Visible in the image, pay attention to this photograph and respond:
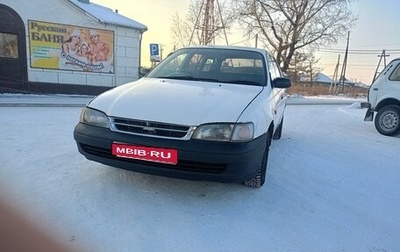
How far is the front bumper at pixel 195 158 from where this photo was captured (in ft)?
8.29

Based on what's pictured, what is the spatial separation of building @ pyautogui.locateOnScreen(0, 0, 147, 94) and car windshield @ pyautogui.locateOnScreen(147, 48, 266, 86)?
9.13 meters

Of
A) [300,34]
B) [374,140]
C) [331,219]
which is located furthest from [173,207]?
[300,34]

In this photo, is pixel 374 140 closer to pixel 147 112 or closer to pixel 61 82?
pixel 147 112


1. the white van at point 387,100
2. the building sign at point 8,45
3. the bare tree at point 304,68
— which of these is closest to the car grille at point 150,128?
the white van at point 387,100

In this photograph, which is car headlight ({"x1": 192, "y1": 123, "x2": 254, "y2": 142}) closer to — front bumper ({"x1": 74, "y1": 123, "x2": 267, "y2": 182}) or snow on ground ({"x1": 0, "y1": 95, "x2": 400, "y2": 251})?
front bumper ({"x1": 74, "y1": 123, "x2": 267, "y2": 182})

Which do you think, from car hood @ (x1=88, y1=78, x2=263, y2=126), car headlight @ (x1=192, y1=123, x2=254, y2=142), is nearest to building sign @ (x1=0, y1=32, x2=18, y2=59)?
car hood @ (x1=88, y1=78, x2=263, y2=126)

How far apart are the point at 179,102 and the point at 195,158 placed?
0.58 m

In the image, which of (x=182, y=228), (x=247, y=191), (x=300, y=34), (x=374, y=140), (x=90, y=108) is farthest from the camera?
(x=300, y=34)

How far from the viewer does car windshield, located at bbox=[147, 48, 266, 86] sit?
12.1 ft

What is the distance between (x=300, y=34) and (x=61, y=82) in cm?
1671

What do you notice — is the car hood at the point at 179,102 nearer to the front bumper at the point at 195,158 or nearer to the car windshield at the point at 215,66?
the front bumper at the point at 195,158

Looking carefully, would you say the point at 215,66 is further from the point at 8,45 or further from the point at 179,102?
the point at 8,45

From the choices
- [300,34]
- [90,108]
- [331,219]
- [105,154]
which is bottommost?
[331,219]

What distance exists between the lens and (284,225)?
260 cm
